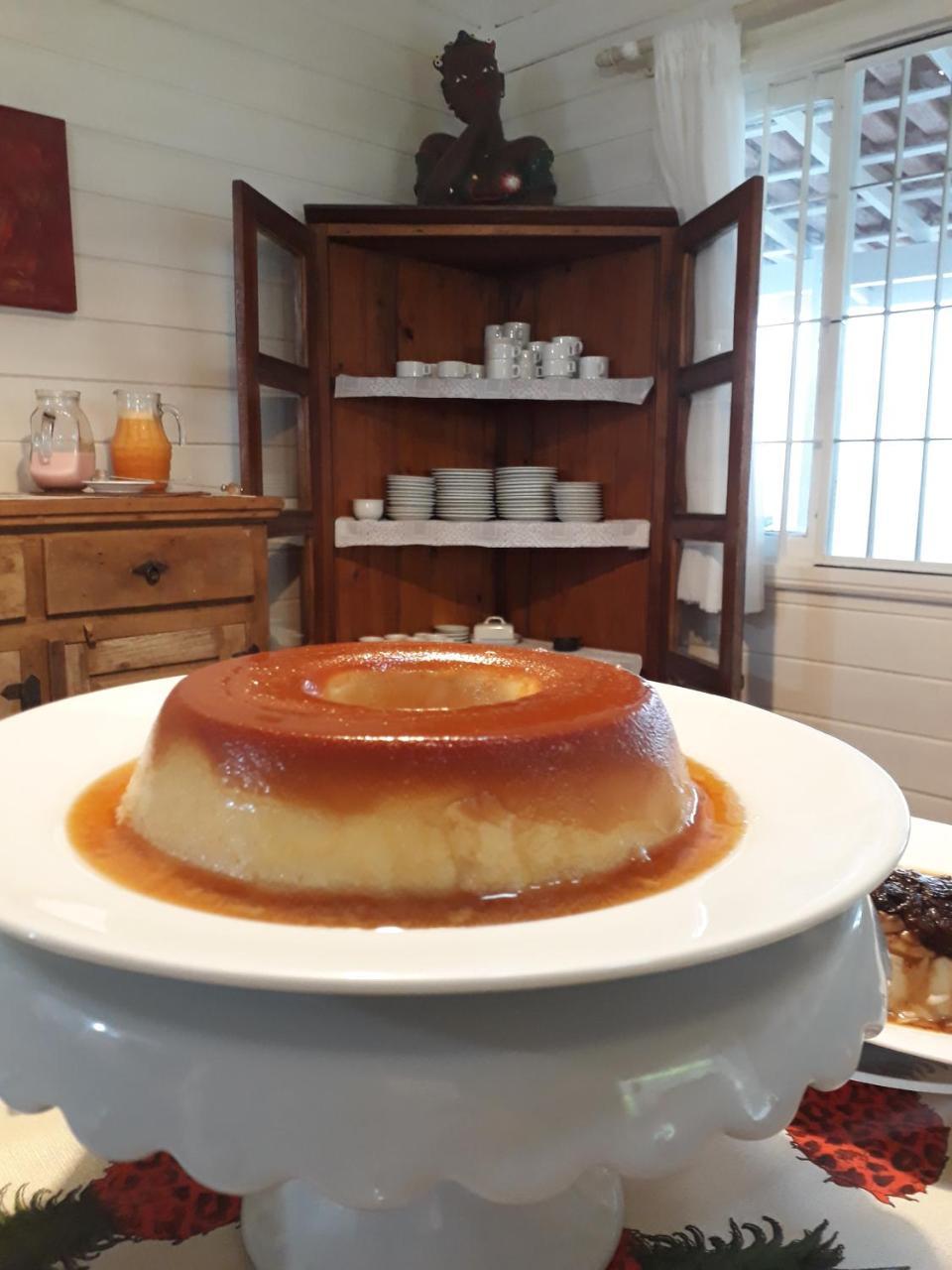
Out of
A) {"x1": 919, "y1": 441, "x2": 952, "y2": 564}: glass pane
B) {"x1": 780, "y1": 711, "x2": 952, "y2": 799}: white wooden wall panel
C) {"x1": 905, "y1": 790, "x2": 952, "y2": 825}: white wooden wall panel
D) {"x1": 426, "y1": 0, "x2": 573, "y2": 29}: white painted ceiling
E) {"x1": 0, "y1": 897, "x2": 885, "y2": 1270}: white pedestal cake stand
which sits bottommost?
{"x1": 905, "y1": 790, "x2": 952, "y2": 825}: white wooden wall panel

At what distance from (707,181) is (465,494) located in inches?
46.0

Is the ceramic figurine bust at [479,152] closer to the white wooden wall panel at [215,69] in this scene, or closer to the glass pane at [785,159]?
the white wooden wall panel at [215,69]

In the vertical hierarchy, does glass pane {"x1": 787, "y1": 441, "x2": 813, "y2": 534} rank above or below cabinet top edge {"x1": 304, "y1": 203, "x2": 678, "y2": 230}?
below

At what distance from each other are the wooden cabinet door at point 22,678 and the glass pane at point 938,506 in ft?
7.68

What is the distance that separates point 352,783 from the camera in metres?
0.56

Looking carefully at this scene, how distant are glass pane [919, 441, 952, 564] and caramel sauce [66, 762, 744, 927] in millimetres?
2385

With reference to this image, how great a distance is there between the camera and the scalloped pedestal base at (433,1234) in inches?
23.4

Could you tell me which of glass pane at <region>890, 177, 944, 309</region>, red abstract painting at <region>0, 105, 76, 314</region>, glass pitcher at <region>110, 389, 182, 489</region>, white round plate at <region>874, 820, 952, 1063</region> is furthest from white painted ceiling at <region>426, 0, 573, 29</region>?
white round plate at <region>874, 820, 952, 1063</region>

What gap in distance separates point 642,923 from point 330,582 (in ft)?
8.59

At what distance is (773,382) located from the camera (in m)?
2.93

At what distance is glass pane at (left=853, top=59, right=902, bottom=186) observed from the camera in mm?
2621

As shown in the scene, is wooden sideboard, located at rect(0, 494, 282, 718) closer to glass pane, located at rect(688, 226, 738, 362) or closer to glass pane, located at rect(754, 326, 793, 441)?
glass pane, located at rect(688, 226, 738, 362)

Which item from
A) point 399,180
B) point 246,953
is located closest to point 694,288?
point 399,180

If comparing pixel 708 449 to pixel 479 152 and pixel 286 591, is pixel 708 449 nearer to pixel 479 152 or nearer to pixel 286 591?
pixel 479 152
